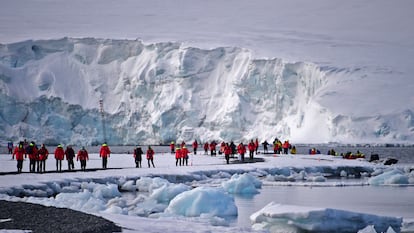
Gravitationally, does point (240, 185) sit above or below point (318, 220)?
above

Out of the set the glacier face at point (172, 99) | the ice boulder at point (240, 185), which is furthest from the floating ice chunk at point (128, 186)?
the glacier face at point (172, 99)

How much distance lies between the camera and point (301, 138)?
10781 cm

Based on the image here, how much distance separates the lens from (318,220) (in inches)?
573

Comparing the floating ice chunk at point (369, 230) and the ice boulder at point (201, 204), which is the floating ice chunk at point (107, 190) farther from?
the floating ice chunk at point (369, 230)

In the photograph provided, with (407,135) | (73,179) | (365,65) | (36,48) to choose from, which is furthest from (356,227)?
(36,48)

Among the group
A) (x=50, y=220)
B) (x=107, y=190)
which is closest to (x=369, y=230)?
(x=50, y=220)

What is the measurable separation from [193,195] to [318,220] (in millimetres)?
4662

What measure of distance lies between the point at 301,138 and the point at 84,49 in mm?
48280

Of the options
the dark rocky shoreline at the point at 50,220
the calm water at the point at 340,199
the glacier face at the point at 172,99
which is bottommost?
the calm water at the point at 340,199

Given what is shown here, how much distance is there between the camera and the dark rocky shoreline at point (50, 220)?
40.8 feet

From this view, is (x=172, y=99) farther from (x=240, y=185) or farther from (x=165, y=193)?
(x=165, y=193)

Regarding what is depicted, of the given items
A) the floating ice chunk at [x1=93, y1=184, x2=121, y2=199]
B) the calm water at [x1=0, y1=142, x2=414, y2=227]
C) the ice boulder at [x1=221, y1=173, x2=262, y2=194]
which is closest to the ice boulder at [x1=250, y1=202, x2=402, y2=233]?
the calm water at [x1=0, y1=142, x2=414, y2=227]

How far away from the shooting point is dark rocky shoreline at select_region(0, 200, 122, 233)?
12.4m

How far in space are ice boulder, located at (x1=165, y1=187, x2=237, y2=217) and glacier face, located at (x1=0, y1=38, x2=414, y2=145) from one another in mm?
84568
